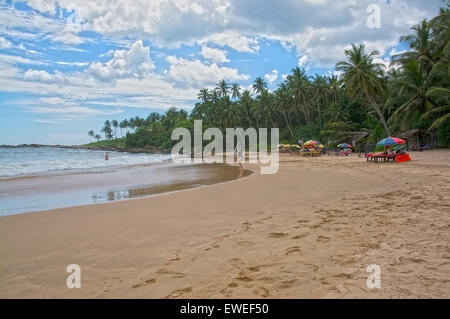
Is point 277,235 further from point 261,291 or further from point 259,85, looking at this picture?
point 259,85

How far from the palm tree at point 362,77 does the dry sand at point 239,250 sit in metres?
26.0

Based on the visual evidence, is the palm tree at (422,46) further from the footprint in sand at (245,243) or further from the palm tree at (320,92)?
the footprint in sand at (245,243)

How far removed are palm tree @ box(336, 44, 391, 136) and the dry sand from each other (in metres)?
26.0

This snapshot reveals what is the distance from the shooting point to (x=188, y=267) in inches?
129

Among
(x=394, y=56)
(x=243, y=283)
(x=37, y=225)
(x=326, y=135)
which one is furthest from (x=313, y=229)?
(x=326, y=135)

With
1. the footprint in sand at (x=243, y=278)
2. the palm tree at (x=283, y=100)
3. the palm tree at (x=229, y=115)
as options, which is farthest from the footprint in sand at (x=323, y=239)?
the palm tree at (x=229, y=115)

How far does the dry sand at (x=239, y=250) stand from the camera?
2.71 meters

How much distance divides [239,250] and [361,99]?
3814 cm

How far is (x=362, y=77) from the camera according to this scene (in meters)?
29.6

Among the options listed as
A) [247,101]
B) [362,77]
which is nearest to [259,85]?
[247,101]

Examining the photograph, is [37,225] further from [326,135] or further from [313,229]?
[326,135]

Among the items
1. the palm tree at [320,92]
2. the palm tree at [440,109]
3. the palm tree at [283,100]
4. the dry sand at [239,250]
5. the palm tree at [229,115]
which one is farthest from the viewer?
the palm tree at [229,115]

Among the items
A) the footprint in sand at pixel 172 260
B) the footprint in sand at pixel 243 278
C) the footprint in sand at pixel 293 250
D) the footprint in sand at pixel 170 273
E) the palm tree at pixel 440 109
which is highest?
the palm tree at pixel 440 109
